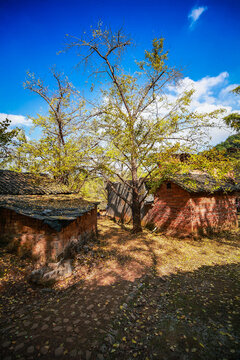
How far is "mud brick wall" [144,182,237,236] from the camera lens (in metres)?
11.4

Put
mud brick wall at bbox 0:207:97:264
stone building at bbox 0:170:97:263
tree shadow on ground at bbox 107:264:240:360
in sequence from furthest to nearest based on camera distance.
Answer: mud brick wall at bbox 0:207:97:264 < stone building at bbox 0:170:97:263 < tree shadow on ground at bbox 107:264:240:360

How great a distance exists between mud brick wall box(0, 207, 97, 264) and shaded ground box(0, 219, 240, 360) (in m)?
0.59

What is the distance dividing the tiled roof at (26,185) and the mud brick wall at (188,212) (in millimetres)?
8077

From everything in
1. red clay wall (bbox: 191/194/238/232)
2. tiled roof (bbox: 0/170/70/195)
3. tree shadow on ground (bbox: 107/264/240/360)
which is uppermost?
tiled roof (bbox: 0/170/70/195)

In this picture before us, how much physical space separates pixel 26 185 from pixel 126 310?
11.3 m

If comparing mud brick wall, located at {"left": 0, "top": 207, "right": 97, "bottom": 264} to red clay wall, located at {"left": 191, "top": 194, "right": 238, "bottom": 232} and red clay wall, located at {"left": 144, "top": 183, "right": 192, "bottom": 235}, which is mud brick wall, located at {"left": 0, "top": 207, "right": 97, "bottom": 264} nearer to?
red clay wall, located at {"left": 144, "top": 183, "right": 192, "bottom": 235}

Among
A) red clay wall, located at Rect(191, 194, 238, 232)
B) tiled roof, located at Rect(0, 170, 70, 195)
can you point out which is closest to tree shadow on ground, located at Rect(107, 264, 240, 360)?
red clay wall, located at Rect(191, 194, 238, 232)

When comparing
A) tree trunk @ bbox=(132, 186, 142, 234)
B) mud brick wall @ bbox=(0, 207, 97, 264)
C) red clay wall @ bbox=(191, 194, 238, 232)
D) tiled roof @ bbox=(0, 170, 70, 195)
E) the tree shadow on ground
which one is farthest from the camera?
tree trunk @ bbox=(132, 186, 142, 234)

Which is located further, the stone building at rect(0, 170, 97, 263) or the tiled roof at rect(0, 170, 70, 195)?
the tiled roof at rect(0, 170, 70, 195)

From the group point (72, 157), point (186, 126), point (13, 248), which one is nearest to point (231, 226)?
point (186, 126)

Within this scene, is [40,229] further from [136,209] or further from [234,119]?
[234,119]

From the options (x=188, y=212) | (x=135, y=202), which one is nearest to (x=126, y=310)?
(x=135, y=202)

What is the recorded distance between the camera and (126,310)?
4406mm

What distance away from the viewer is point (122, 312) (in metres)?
4.30
